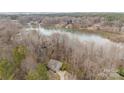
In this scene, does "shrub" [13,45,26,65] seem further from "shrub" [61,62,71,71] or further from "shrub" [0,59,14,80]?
"shrub" [61,62,71,71]

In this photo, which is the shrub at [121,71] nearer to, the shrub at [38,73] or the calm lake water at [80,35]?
the calm lake water at [80,35]

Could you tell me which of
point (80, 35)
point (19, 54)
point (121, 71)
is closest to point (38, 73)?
point (19, 54)

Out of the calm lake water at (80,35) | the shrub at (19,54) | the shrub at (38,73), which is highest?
the calm lake water at (80,35)

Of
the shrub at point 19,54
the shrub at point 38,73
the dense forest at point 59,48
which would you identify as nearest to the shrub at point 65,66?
the dense forest at point 59,48

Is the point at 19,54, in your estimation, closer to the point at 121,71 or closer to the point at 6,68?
the point at 6,68

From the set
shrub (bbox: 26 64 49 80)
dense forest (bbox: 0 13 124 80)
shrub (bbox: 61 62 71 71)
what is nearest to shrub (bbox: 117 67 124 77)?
dense forest (bbox: 0 13 124 80)
